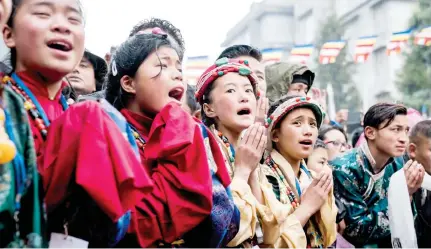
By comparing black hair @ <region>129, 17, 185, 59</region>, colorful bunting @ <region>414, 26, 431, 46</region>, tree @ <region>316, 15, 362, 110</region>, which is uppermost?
colorful bunting @ <region>414, 26, 431, 46</region>

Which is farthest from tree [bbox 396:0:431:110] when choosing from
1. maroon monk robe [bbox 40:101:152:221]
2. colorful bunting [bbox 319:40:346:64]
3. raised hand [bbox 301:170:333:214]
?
maroon monk robe [bbox 40:101:152:221]

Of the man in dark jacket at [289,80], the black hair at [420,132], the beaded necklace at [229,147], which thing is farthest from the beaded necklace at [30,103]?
the black hair at [420,132]

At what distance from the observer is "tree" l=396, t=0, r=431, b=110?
22.7 metres

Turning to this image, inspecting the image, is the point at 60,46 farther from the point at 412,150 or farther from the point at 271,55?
the point at 271,55

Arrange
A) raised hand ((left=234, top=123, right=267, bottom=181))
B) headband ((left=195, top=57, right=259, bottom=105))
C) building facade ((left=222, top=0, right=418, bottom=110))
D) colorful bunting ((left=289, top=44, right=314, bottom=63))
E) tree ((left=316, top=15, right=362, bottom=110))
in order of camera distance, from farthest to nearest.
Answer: tree ((left=316, top=15, right=362, bottom=110)) < building facade ((left=222, top=0, right=418, bottom=110)) < colorful bunting ((left=289, top=44, right=314, bottom=63)) < headband ((left=195, top=57, right=259, bottom=105)) < raised hand ((left=234, top=123, right=267, bottom=181))

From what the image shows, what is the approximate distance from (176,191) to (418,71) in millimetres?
23829

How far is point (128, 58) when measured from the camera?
6.64 ft

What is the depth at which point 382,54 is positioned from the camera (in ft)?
105

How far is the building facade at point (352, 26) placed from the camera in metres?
31.2

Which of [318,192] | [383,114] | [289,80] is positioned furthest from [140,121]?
[383,114]

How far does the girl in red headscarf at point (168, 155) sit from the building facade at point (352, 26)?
18.4 metres

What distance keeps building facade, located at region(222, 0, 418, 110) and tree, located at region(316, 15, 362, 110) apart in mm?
647

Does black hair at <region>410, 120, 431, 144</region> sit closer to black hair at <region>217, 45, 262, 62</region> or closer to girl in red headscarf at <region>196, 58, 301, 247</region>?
black hair at <region>217, 45, 262, 62</region>

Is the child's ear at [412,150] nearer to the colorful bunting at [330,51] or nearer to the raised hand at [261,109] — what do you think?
the raised hand at [261,109]
